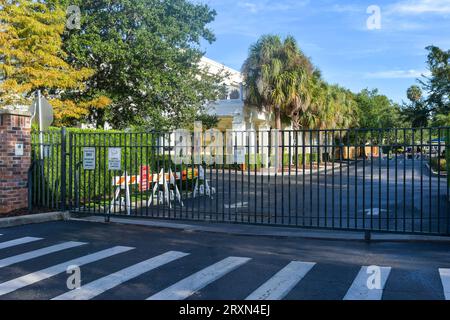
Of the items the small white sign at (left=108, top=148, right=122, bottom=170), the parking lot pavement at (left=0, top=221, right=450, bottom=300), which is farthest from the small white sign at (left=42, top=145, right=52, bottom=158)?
the parking lot pavement at (left=0, top=221, right=450, bottom=300)

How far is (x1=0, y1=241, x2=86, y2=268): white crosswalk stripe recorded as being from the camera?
6.73 metres

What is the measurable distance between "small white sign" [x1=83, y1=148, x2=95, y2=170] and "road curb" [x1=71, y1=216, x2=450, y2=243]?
4.15 ft

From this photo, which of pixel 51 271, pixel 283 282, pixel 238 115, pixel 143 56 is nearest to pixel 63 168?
pixel 51 271

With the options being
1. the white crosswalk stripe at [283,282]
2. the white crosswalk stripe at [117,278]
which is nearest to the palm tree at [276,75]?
the white crosswalk stripe at [117,278]

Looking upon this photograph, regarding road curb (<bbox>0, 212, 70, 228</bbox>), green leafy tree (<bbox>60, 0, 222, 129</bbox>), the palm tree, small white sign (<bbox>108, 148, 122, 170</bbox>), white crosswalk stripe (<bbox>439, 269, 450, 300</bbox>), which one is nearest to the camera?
white crosswalk stripe (<bbox>439, 269, 450, 300</bbox>)

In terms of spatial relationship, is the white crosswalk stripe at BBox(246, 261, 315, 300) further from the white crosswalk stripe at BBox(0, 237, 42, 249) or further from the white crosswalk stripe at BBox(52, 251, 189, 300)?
the white crosswalk stripe at BBox(0, 237, 42, 249)

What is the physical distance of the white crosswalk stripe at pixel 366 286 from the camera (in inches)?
200

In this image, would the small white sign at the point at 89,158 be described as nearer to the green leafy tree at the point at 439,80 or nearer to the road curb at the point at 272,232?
the road curb at the point at 272,232

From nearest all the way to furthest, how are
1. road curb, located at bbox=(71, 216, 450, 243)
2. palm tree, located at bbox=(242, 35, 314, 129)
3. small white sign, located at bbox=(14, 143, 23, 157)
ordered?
road curb, located at bbox=(71, 216, 450, 243)
small white sign, located at bbox=(14, 143, 23, 157)
palm tree, located at bbox=(242, 35, 314, 129)

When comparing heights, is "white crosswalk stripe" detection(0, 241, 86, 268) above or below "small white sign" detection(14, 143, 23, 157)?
below

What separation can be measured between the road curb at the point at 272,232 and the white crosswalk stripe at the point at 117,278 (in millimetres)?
2267
